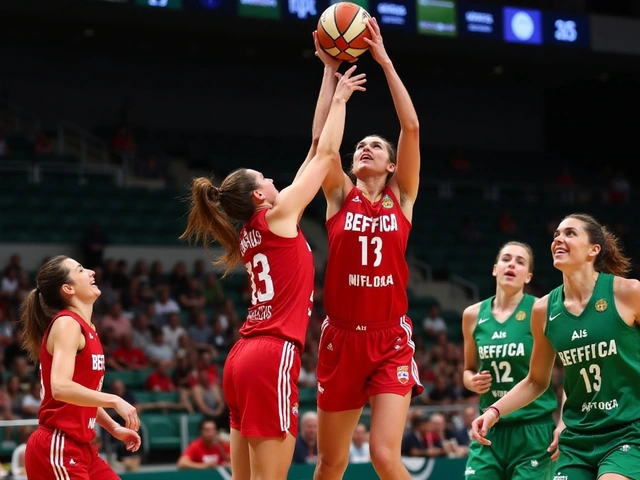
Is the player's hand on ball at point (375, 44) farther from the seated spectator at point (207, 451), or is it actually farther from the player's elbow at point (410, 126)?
the seated spectator at point (207, 451)

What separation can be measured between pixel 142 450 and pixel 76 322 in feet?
18.6

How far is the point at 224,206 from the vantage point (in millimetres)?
5277

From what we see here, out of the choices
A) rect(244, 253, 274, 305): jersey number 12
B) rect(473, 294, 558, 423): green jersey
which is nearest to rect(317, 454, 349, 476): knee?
rect(244, 253, 274, 305): jersey number 12

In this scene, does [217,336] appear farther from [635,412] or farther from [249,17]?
[635,412]

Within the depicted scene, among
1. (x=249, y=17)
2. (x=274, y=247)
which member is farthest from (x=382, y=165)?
(x=249, y=17)

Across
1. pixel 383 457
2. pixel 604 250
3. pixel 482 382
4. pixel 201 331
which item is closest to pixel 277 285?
pixel 383 457

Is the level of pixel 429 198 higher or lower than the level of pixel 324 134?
higher

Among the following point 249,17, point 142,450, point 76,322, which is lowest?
point 142,450

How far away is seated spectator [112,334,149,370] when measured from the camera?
12531 mm

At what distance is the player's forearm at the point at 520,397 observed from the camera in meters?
5.30

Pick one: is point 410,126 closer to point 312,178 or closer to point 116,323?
point 312,178

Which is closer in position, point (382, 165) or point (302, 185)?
point (302, 185)

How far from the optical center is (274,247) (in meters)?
5.07

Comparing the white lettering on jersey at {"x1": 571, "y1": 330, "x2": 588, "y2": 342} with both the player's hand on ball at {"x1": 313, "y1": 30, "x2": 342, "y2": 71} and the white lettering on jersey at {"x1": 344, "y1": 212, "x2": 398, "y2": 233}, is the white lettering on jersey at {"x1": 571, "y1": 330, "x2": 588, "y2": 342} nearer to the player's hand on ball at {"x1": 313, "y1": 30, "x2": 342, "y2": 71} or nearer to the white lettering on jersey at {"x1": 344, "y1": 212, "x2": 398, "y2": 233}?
the white lettering on jersey at {"x1": 344, "y1": 212, "x2": 398, "y2": 233}
